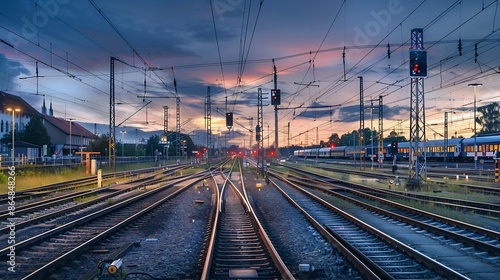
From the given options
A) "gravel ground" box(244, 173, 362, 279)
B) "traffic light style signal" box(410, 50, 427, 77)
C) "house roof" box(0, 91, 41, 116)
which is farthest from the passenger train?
"house roof" box(0, 91, 41, 116)

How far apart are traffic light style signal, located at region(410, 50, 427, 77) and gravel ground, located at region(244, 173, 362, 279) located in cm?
1045

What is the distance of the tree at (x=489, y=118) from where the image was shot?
9912cm

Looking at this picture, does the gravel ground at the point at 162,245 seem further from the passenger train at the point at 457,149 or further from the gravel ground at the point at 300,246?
the passenger train at the point at 457,149

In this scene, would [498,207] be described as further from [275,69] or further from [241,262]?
[275,69]

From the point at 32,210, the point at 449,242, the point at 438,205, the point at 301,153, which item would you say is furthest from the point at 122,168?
the point at 301,153

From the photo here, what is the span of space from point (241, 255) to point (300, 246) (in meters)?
1.91

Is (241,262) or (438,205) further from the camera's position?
(438,205)

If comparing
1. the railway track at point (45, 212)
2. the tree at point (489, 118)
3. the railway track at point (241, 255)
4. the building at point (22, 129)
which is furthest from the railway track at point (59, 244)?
the tree at point (489, 118)

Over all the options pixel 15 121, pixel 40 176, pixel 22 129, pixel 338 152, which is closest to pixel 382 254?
pixel 40 176

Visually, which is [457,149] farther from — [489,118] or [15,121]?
[15,121]

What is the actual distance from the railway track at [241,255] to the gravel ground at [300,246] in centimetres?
35

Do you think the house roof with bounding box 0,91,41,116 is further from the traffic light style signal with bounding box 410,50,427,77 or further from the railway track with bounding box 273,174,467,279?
the railway track with bounding box 273,174,467,279

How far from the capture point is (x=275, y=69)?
1475 inches

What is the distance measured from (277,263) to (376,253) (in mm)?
2820
